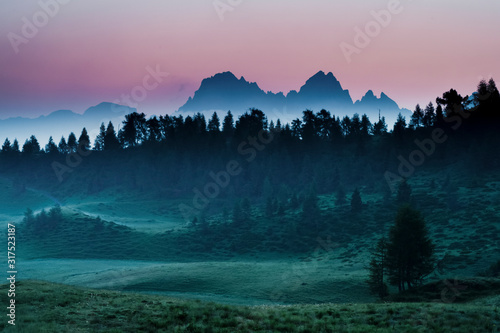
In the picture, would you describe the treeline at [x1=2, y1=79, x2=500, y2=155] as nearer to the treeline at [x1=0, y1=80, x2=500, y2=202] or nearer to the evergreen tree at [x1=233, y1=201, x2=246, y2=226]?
the treeline at [x1=0, y1=80, x2=500, y2=202]

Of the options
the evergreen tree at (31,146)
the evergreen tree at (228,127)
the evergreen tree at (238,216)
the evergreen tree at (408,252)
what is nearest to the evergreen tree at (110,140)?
the evergreen tree at (31,146)

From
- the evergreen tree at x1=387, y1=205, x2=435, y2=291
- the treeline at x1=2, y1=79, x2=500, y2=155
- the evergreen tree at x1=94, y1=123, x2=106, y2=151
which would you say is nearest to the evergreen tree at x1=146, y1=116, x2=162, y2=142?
the treeline at x1=2, y1=79, x2=500, y2=155

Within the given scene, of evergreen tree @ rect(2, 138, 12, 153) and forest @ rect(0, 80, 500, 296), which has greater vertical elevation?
evergreen tree @ rect(2, 138, 12, 153)

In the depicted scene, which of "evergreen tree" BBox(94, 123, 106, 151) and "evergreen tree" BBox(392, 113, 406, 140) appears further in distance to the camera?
"evergreen tree" BBox(94, 123, 106, 151)

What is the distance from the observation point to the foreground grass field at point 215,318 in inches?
628

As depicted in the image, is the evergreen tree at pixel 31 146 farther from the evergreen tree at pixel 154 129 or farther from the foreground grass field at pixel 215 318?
the foreground grass field at pixel 215 318

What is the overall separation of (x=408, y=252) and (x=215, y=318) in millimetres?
30630

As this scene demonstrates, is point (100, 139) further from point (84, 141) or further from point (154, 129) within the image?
point (154, 129)

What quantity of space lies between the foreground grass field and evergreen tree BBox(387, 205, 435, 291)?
21480 millimetres

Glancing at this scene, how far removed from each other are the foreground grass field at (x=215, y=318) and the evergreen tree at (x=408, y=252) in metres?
→ 21.5

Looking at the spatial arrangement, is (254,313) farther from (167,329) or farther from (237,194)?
(237,194)

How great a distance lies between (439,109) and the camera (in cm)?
11550

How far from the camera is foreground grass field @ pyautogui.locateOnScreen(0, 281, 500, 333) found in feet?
52.3

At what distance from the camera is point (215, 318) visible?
58.3 ft
